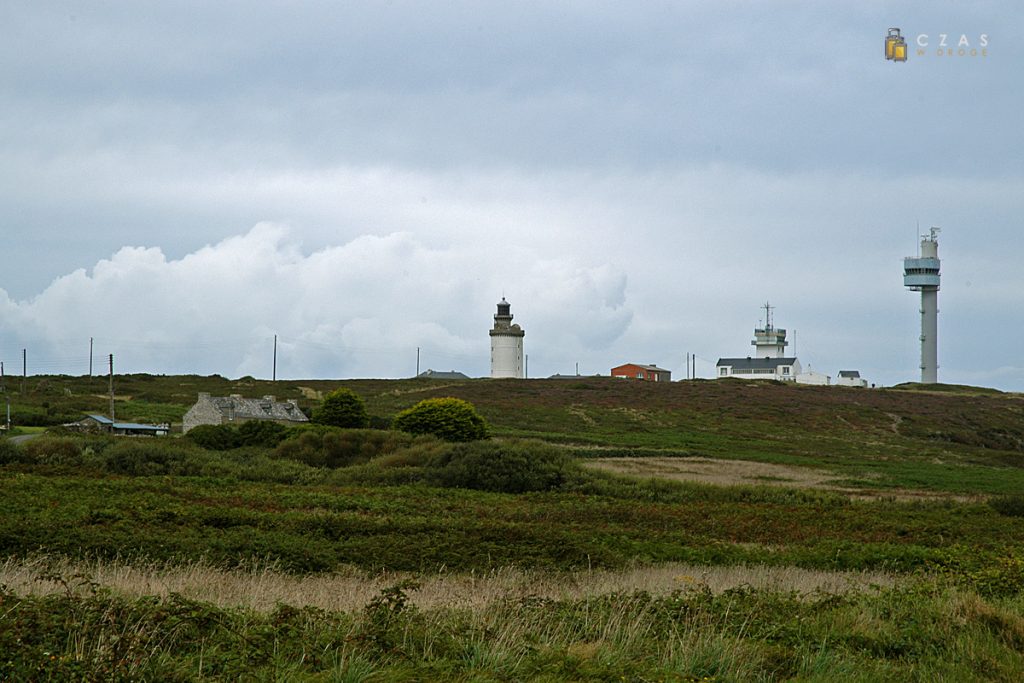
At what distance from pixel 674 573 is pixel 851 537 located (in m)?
8.47

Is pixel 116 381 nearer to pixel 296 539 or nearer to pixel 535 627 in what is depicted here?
pixel 296 539

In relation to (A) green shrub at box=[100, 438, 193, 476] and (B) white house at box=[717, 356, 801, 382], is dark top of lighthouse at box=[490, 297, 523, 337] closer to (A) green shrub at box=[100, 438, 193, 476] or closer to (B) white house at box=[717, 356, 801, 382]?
(B) white house at box=[717, 356, 801, 382]

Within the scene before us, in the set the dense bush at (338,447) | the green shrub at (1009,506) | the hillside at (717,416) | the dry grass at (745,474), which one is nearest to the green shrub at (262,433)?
the dense bush at (338,447)

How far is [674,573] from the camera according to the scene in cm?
1781

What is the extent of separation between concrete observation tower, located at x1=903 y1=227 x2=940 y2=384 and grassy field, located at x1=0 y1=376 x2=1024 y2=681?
7579 centimetres

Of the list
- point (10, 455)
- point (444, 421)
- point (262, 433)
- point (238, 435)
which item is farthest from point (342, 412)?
point (10, 455)

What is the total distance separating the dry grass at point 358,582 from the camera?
39.1 feet

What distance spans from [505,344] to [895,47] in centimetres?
5249

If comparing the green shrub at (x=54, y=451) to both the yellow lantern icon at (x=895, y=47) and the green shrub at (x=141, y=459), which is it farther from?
the yellow lantern icon at (x=895, y=47)

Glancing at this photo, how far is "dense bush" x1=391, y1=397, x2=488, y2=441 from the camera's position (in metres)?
54.5

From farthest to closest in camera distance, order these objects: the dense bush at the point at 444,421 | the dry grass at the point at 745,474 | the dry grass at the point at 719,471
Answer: the dense bush at the point at 444,421 → the dry grass at the point at 719,471 → the dry grass at the point at 745,474

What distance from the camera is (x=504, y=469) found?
36250mm

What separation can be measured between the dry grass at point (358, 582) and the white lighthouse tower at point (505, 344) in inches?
3842

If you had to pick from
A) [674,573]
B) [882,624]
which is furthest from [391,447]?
[882,624]
